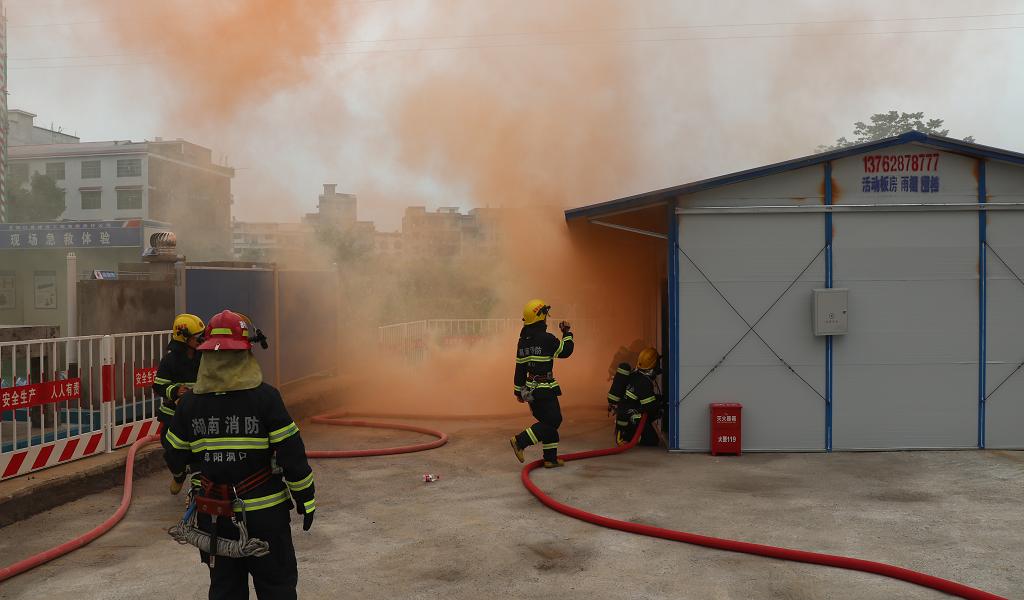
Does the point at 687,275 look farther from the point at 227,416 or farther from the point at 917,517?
the point at 227,416

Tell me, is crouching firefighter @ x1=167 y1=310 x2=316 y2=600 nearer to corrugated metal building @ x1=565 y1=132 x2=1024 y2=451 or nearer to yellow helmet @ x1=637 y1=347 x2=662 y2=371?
corrugated metal building @ x1=565 y1=132 x2=1024 y2=451

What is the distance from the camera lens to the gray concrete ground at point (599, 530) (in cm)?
559

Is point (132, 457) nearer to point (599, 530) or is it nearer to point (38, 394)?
point (38, 394)

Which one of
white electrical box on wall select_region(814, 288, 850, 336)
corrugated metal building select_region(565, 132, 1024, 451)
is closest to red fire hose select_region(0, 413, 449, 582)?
corrugated metal building select_region(565, 132, 1024, 451)

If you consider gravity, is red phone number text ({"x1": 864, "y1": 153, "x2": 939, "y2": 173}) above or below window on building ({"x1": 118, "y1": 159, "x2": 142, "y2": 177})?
below

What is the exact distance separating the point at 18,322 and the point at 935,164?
34.1 meters

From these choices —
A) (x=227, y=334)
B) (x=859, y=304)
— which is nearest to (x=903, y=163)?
(x=859, y=304)

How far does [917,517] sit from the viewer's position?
281 inches

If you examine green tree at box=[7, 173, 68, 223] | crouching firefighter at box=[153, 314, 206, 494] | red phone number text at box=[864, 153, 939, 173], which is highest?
green tree at box=[7, 173, 68, 223]

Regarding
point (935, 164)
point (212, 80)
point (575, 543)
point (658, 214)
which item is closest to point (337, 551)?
point (575, 543)

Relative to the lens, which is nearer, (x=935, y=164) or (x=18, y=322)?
(x=935, y=164)

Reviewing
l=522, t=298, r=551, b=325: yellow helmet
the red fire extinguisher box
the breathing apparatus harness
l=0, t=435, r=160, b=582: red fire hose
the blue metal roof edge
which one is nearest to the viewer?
the breathing apparatus harness

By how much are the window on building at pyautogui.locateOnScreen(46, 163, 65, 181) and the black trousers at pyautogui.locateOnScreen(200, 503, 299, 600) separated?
61.2m

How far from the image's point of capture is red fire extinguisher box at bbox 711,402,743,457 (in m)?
9.95
